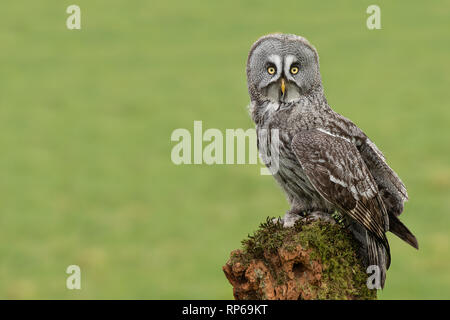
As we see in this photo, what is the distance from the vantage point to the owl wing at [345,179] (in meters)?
5.90

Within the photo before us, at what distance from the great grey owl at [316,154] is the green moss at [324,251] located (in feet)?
0.61

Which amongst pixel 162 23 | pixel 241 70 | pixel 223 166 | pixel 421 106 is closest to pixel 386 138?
pixel 421 106

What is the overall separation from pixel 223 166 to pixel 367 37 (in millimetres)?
8729

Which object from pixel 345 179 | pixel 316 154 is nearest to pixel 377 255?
pixel 345 179

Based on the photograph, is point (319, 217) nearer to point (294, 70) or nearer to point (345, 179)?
point (345, 179)

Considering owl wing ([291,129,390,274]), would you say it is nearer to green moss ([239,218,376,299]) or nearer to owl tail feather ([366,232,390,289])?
owl tail feather ([366,232,390,289])

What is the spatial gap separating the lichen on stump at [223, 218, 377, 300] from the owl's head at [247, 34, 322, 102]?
122 cm

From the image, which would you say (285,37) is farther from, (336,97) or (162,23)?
(162,23)

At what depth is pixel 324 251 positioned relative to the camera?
5504 mm

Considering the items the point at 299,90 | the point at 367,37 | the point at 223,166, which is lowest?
the point at 299,90

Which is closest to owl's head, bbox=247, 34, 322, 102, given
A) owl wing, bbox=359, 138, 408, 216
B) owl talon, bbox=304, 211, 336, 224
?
owl wing, bbox=359, 138, 408, 216

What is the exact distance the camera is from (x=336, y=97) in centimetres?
2005

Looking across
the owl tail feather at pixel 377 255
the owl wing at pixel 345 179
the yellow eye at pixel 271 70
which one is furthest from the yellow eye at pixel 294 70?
the owl tail feather at pixel 377 255

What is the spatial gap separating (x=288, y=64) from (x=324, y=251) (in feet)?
5.31
